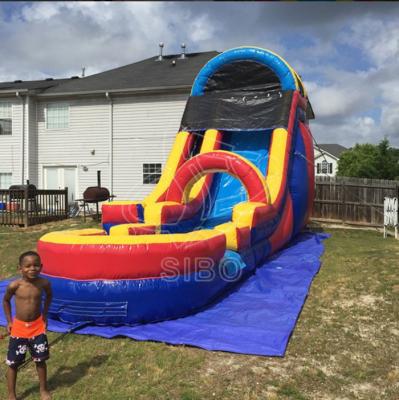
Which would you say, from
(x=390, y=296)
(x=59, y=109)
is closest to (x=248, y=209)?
(x=390, y=296)

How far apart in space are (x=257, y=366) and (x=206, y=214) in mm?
5262

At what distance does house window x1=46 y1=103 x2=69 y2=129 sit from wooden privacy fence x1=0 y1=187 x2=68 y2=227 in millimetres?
3272

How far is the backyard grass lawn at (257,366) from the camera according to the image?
342 centimetres

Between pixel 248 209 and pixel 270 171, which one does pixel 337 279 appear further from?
pixel 270 171

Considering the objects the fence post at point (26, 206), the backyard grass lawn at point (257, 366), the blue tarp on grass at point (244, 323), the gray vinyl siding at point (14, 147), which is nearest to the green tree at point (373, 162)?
the gray vinyl siding at point (14, 147)

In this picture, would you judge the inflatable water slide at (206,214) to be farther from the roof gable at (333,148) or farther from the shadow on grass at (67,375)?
the roof gable at (333,148)

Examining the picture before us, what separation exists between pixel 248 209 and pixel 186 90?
28.2 feet

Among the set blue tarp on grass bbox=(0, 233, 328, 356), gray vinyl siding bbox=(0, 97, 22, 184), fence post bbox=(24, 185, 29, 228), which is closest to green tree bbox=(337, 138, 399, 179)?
gray vinyl siding bbox=(0, 97, 22, 184)

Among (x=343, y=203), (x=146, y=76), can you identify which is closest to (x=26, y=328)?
(x=343, y=203)

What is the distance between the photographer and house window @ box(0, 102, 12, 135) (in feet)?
53.9

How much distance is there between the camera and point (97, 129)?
15.7 m

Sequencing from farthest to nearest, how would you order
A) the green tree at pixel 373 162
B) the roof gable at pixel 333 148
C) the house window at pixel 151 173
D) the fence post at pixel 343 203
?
the roof gable at pixel 333 148
the green tree at pixel 373 162
the house window at pixel 151 173
the fence post at pixel 343 203

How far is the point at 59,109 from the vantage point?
16156mm

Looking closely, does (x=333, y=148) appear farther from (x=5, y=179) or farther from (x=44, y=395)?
(x=44, y=395)
